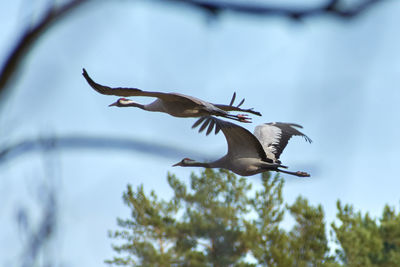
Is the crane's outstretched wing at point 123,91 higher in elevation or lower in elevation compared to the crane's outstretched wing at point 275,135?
lower

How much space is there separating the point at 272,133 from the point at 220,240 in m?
18.7

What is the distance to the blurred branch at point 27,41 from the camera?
72.0 inches

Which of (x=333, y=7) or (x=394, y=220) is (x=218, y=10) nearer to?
Answer: (x=333, y=7)

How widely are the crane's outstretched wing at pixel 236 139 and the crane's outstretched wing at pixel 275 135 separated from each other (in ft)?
2.57

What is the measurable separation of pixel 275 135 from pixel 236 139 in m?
1.48

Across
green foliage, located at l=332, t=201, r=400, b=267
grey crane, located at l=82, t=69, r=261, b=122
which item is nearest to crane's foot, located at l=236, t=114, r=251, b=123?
grey crane, located at l=82, t=69, r=261, b=122

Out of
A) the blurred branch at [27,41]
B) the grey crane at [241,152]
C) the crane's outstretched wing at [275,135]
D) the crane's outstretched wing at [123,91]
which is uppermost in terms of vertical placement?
the crane's outstretched wing at [275,135]

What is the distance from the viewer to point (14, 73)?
187 centimetres

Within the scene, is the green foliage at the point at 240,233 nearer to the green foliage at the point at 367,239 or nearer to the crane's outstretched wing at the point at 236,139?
the green foliage at the point at 367,239

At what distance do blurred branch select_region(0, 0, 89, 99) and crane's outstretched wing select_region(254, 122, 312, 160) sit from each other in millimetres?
7017

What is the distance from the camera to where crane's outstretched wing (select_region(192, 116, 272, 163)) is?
303 inches

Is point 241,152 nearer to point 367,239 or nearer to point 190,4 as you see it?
point 190,4

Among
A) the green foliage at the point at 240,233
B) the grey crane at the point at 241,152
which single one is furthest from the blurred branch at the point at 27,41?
the green foliage at the point at 240,233

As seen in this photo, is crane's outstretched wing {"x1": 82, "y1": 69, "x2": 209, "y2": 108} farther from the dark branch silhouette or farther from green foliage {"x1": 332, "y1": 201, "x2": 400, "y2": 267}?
green foliage {"x1": 332, "y1": 201, "x2": 400, "y2": 267}
